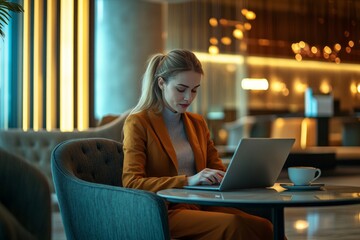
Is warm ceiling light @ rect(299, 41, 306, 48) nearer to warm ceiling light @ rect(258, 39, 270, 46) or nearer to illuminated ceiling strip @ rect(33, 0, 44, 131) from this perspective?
warm ceiling light @ rect(258, 39, 270, 46)

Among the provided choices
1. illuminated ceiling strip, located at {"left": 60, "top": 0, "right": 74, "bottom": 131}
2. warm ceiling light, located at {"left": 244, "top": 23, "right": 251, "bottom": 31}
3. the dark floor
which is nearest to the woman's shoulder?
the dark floor

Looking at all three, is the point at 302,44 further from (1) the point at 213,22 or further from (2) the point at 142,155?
(2) the point at 142,155

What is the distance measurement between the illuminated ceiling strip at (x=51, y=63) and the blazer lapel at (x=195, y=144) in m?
4.44

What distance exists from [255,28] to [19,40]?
32.6 ft

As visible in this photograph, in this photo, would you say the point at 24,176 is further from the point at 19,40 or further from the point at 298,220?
the point at 19,40

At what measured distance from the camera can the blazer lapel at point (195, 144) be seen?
2859 millimetres

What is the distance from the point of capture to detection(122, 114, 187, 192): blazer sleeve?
270 centimetres

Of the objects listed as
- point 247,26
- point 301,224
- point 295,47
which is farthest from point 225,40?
point 301,224

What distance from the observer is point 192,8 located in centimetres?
1545

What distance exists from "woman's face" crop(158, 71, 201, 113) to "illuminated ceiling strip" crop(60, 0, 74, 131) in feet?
15.2

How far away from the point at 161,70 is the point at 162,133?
246 mm

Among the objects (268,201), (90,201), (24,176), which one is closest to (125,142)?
(90,201)

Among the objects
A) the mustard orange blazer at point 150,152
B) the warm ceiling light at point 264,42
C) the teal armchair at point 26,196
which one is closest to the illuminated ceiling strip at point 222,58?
the warm ceiling light at point 264,42

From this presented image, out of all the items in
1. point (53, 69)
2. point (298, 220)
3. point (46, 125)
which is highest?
point (53, 69)
